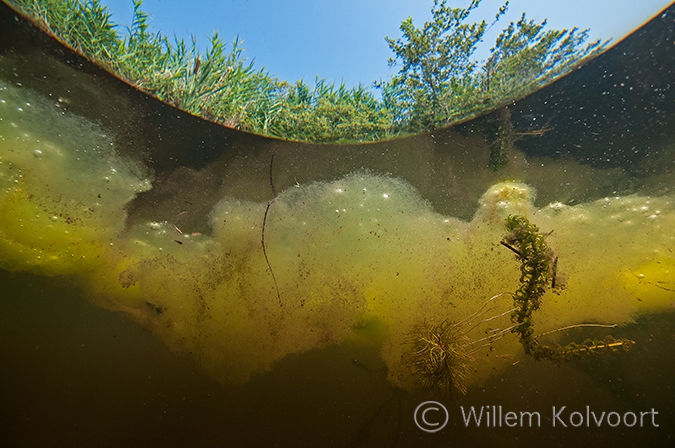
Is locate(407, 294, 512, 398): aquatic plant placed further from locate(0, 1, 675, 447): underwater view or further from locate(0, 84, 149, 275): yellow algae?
locate(0, 84, 149, 275): yellow algae

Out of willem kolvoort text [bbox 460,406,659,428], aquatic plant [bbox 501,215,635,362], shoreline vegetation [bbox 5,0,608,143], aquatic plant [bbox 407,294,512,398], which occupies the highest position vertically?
shoreline vegetation [bbox 5,0,608,143]

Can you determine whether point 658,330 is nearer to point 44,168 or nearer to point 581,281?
point 581,281

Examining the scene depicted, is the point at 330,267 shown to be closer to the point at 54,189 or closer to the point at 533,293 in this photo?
the point at 533,293

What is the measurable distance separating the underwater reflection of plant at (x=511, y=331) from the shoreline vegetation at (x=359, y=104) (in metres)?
1.18

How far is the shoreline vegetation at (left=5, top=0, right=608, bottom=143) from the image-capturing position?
2.10 meters

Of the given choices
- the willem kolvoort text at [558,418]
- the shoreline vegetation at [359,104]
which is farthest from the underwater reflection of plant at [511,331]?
the shoreline vegetation at [359,104]

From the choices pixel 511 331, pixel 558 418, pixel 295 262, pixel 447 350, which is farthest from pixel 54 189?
pixel 558 418

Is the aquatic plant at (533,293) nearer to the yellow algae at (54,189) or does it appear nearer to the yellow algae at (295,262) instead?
the yellow algae at (295,262)

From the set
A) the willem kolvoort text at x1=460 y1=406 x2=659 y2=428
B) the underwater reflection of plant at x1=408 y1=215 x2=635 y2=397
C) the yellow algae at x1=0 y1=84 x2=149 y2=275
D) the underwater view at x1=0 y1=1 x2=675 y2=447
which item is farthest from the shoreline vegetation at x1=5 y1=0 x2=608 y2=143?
the willem kolvoort text at x1=460 y1=406 x2=659 y2=428

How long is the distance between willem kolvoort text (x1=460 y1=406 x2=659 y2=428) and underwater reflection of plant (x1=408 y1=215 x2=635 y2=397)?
0.26 metres

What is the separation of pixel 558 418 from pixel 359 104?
3238 millimetres

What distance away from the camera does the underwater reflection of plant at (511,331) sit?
1899 millimetres

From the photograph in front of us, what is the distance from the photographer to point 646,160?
2.13m

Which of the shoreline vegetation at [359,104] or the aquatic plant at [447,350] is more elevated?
the shoreline vegetation at [359,104]
